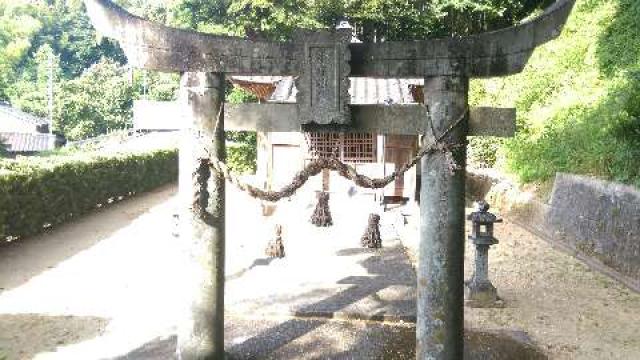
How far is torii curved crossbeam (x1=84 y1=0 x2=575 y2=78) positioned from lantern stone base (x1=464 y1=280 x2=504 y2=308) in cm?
491

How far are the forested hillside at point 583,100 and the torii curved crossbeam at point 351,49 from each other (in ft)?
23.9

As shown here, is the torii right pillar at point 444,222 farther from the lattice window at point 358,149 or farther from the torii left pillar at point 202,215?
the lattice window at point 358,149

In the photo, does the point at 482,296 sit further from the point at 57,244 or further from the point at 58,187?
the point at 58,187

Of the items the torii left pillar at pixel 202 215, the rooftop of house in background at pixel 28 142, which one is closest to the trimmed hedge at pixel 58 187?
the torii left pillar at pixel 202 215

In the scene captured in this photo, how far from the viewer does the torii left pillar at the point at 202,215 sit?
16.9ft

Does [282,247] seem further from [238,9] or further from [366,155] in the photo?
[238,9]

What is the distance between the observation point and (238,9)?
2650cm

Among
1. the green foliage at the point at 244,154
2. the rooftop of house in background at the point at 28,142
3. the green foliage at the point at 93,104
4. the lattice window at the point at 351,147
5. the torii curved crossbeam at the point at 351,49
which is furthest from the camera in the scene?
the green foliage at the point at 93,104

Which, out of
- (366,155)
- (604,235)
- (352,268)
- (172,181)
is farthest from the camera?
(172,181)

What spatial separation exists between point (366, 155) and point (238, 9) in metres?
13.6

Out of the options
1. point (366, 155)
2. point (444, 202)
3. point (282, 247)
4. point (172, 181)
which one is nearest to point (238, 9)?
point (172, 181)

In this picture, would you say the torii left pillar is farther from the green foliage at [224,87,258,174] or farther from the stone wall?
the green foliage at [224,87,258,174]

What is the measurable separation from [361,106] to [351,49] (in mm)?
544

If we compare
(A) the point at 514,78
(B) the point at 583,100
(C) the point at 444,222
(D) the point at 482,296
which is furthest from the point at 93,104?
(C) the point at 444,222
